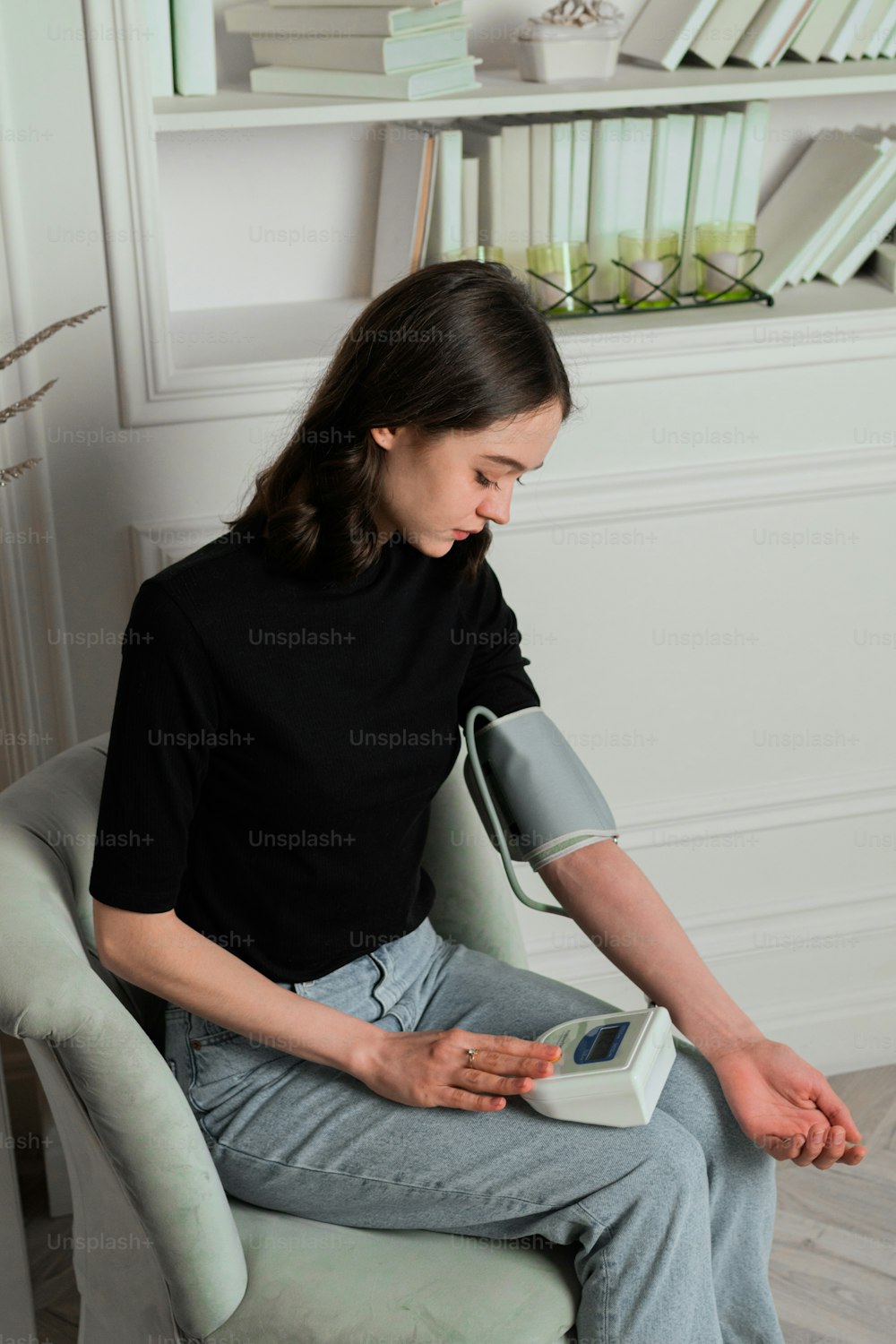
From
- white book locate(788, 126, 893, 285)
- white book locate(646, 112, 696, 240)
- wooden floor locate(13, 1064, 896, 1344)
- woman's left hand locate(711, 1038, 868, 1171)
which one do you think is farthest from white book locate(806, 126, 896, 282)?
wooden floor locate(13, 1064, 896, 1344)

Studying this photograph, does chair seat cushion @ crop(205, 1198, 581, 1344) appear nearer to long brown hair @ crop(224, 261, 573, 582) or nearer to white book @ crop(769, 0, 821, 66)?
long brown hair @ crop(224, 261, 573, 582)

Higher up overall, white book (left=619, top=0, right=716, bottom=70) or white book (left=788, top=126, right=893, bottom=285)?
white book (left=619, top=0, right=716, bottom=70)

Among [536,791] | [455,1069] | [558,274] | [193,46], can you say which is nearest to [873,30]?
[558,274]

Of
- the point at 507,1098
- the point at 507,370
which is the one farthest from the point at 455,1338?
the point at 507,370

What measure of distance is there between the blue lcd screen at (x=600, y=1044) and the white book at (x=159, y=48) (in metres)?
1.19

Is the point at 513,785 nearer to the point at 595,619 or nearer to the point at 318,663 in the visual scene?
the point at 318,663

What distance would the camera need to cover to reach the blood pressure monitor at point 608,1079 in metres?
1.22

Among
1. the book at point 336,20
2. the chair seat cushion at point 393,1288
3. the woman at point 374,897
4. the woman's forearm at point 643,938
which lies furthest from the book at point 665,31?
the chair seat cushion at point 393,1288

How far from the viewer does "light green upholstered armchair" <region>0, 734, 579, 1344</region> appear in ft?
3.71

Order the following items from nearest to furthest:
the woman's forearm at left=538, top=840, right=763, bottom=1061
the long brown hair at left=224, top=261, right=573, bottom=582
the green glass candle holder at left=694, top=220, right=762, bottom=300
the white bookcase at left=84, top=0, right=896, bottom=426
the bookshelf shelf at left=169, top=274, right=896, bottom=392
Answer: the long brown hair at left=224, top=261, right=573, bottom=582 < the woman's forearm at left=538, top=840, right=763, bottom=1061 < the white bookcase at left=84, top=0, right=896, bottom=426 < the bookshelf shelf at left=169, top=274, right=896, bottom=392 < the green glass candle holder at left=694, top=220, right=762, bottom=300

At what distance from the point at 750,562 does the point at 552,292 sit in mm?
484

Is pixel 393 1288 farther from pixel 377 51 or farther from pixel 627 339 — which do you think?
pixel 377 51

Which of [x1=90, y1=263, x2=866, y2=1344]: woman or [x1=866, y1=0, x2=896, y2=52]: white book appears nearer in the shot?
[x1=90, y1=263, x2=866, y2=1344]: woman

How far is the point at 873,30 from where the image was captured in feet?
6.27
